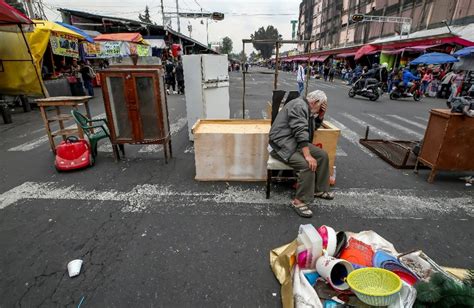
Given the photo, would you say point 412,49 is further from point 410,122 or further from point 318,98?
point 318,98

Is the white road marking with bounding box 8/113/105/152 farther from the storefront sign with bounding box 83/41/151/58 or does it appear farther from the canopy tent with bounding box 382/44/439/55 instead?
the canopy tent with bounding box 382/44/439/55

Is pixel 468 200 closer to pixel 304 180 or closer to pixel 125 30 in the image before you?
pixel 304 180

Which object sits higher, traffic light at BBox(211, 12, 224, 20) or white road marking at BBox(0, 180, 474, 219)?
traffic light at BBox(211, 12, 224, 20)

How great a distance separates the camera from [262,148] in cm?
412

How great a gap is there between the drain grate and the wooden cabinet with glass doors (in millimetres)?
4445

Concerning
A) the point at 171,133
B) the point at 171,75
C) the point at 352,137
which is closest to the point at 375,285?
the point at 352,137

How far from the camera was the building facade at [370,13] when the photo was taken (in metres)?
22.2

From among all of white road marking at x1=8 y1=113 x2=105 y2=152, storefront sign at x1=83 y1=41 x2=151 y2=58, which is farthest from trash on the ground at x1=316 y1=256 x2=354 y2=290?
storefront sign at x1=83 y1=41 x2=151 y2=58

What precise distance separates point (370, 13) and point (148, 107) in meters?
43.3

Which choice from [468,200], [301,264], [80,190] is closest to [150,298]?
[301,264]

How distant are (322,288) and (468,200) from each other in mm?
3217

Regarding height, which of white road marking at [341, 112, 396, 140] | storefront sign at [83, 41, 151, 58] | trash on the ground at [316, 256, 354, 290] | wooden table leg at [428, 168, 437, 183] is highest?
storefront sign at [83, 41, 151, 58]

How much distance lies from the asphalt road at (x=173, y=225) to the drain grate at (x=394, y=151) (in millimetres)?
210

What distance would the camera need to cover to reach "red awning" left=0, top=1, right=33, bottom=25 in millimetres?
6992
